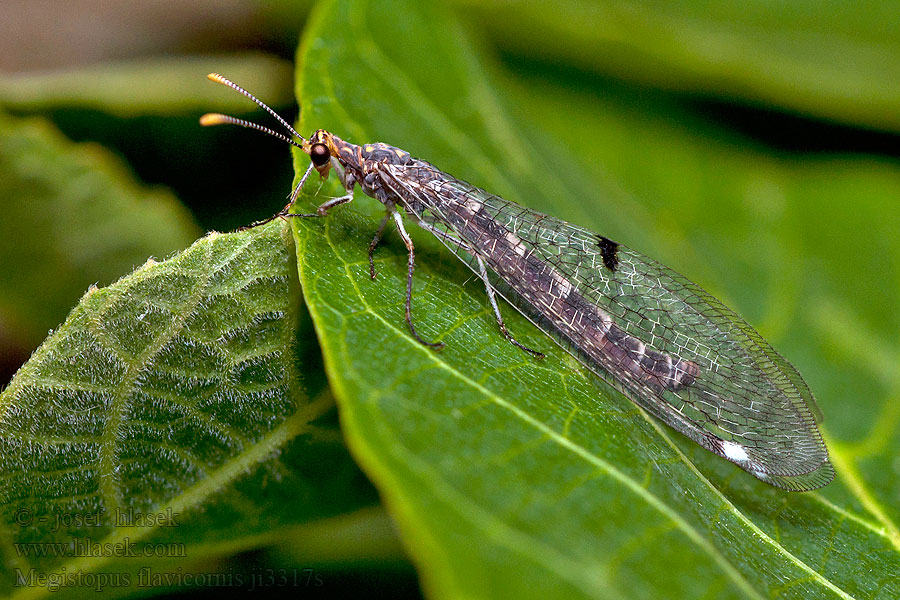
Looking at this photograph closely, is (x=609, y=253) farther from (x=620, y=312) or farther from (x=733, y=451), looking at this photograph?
(x=733, y=451)

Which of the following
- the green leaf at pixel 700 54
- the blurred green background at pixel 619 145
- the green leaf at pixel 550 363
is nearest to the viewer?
the green leaf at pixel 550 363

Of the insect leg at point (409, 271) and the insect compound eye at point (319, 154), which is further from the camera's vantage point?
the insect compound eye at point (319, 154)

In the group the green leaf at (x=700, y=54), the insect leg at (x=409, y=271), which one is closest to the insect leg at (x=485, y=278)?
the insect leg at (x=409, y=271)

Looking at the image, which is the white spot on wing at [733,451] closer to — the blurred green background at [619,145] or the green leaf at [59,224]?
the blurred green background at [619,145]

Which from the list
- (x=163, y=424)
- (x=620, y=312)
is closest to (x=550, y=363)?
(x=620, y=312)

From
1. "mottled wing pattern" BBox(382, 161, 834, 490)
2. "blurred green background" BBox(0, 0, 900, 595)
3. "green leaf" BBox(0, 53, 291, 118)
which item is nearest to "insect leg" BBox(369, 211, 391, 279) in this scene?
"mottled wing pattern" BBox(382, 161, 834, 490)

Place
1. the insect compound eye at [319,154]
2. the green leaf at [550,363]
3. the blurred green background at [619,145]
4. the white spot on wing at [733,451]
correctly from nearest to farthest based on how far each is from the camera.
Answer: the green leaf at [550,363]
the white spot on wing at [733,451]
the insect compound eye at [319,154]
the blurred green background at [619,145]
